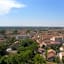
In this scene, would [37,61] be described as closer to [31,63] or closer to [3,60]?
[31,63]

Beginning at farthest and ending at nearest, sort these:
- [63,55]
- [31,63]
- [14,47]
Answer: [14,47]
[63,55]
[31,63]

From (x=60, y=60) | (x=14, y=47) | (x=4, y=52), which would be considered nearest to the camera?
(x=60, y=60)

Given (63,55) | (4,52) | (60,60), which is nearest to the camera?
(60,60)

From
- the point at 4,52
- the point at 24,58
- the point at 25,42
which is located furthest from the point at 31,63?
the point at 25,42

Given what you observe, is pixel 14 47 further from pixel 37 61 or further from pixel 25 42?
pixel 37 61

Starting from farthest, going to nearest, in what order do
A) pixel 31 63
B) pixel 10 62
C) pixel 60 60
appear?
pixel 60 60 < pixel 31 63 < pixel 10 62

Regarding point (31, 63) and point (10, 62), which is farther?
point (31, 63)

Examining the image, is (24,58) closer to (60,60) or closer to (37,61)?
(37,61)

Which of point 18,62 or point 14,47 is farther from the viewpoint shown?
point 14,47

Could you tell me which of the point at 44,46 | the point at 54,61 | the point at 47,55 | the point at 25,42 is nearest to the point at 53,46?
the point at 44,46
